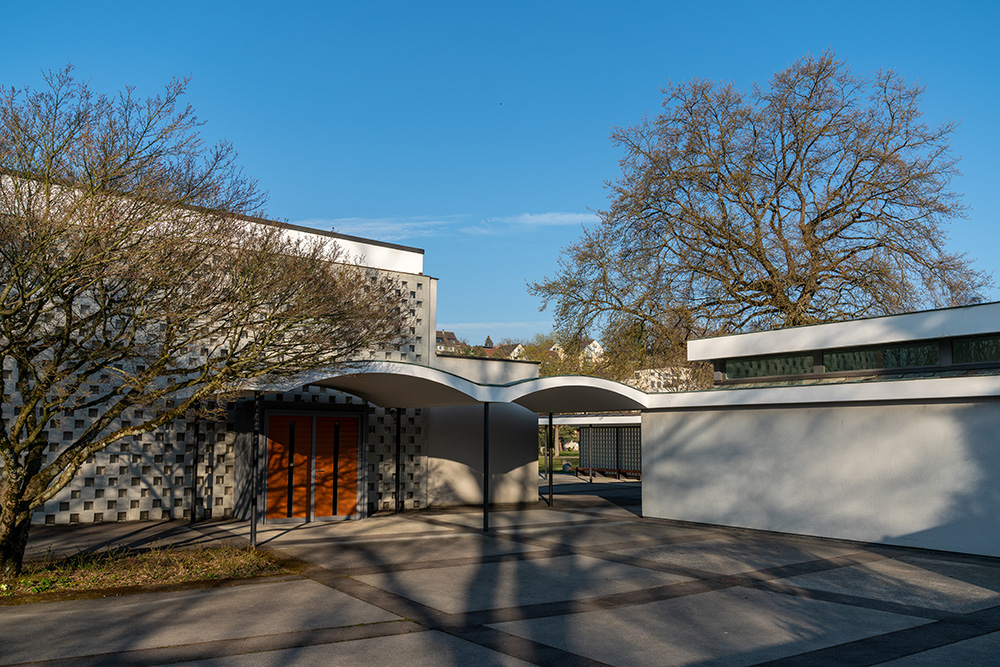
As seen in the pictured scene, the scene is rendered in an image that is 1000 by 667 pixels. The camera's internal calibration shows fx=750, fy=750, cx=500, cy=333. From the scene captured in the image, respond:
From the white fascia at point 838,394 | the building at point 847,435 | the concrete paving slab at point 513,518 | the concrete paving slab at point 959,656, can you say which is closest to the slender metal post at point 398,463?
the concrete paving slab at point 513,518

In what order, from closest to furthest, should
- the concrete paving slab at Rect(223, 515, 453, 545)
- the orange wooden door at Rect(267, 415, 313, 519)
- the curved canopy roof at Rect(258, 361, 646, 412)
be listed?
the curved canopy roof at Rect(258, 361, 646, 412) < the concrete paving slab at Rect(223, 515, 453, 545) < the orange wooden door at Rect(267, 415, 313, 519)

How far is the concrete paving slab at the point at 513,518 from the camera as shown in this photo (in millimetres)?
15750

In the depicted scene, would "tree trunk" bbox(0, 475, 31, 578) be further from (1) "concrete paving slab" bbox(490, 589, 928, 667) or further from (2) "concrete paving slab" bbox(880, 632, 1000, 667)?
(2) "concrete paving slab" bbox(880, 632, 1000, 667)

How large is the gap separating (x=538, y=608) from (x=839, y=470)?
764cm

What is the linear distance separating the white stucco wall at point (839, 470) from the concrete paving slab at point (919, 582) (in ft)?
3.28

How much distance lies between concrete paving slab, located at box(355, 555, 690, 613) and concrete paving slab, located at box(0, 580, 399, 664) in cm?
83

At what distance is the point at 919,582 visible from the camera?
974cm

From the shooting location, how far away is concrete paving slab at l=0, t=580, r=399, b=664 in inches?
251

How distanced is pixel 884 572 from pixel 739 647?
4.98 m

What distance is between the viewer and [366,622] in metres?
7.39

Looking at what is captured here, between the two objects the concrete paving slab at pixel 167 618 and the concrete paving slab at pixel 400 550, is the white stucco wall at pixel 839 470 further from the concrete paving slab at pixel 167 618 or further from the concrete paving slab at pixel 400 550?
the concrete paving slab at pixel 167 618

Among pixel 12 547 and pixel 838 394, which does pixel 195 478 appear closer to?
pixel 12 547

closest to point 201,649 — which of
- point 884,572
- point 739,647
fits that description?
point 739,647

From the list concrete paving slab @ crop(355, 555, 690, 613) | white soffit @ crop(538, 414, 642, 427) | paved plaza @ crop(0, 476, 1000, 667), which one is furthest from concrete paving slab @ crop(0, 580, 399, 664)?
white soffit @ crop(538, 414, 642, 427)
